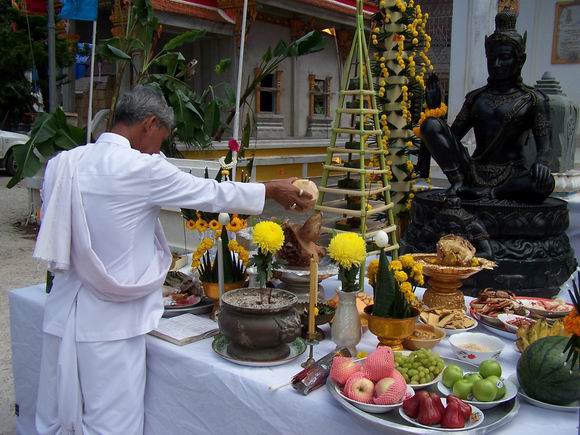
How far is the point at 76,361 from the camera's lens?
1906mm

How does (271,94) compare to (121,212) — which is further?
(271,94)

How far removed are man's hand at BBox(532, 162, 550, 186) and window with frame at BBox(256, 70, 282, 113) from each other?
28.0ft

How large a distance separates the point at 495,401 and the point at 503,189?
2312mm

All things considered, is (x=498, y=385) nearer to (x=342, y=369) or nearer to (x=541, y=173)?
(x=342, y=369)

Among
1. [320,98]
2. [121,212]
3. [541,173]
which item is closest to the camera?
[121,212]

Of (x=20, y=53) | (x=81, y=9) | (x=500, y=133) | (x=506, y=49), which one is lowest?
(x=500, y=133)

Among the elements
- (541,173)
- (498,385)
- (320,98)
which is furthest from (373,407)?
(320,98)

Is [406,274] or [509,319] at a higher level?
[406,274]

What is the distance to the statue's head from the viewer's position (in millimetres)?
3412

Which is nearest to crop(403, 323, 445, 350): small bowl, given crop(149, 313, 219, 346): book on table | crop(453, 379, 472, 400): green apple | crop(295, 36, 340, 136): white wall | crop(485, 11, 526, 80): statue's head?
crop(453, 379, 472, 400): green apple

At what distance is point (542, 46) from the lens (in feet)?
25.1

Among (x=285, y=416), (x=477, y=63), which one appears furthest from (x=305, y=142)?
(x=285, y=416)

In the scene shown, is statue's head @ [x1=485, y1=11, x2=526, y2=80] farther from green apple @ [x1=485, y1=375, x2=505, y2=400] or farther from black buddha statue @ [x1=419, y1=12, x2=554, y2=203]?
green apple @ [x1=485, y1=375, x2=505, y2=400]

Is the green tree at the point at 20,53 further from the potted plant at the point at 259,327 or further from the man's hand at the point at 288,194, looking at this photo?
the potted plant at the point at 259,327
